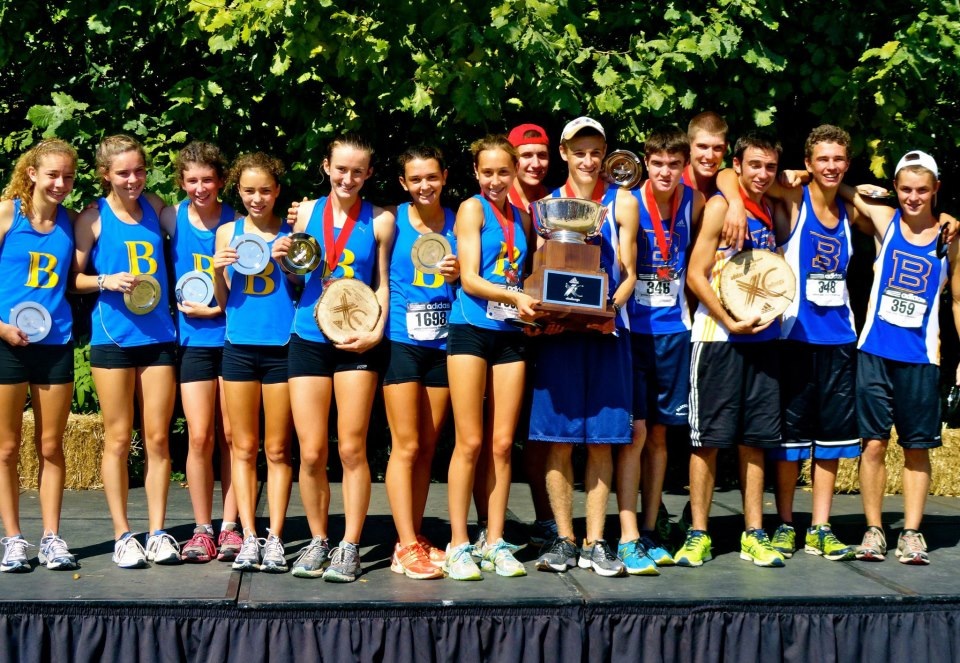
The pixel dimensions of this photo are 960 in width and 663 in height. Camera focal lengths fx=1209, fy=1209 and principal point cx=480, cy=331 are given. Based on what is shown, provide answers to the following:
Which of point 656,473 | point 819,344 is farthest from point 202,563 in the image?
point 819,344

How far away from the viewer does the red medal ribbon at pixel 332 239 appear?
5.40m

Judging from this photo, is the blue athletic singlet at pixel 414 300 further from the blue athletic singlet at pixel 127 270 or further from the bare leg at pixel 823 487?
the bare leg at pixel 823 487

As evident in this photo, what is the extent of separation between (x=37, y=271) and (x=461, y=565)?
2301 millimetres

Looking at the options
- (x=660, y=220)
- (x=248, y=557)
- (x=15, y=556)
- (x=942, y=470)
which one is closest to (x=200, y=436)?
(x=248, y=557)

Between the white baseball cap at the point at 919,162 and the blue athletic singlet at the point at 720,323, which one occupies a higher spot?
the white baseball cap at the point at 919,162

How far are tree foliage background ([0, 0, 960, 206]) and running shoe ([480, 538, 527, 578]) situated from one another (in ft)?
7.70

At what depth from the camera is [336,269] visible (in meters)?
5.41

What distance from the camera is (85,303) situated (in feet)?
20.9

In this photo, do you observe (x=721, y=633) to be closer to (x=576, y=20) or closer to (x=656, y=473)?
(x=656, y=473)

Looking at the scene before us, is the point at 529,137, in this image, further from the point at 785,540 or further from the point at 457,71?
the point at 785,540

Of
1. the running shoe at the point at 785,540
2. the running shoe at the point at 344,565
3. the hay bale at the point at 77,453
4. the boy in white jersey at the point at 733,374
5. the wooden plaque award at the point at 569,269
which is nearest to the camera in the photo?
the wooden plaque award at the point at 569,269

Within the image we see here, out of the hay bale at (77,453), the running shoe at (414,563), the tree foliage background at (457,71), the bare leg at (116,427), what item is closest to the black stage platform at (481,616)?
the running shoe at (414,563)

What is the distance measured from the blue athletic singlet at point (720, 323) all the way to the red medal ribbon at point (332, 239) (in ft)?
5.57

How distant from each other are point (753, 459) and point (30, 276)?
11.4 ft
